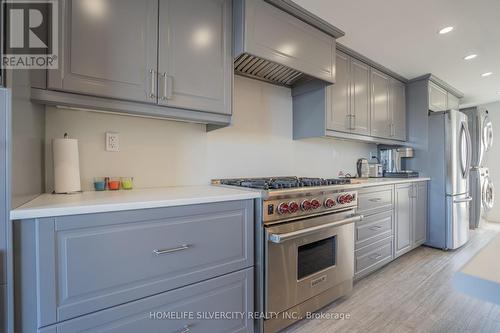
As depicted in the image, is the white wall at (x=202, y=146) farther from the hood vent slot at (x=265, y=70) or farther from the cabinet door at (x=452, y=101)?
the cabinet door at (x=452, y=101)

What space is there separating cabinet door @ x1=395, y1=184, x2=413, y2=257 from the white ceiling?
144 centimetres

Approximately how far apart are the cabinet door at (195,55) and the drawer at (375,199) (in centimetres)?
146

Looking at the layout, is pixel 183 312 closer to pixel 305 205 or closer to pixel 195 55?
pixel 305 205

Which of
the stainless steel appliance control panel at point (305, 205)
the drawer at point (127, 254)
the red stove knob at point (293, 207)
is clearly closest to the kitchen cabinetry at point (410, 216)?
the stainless steel appliance control panel at point (305, 205)

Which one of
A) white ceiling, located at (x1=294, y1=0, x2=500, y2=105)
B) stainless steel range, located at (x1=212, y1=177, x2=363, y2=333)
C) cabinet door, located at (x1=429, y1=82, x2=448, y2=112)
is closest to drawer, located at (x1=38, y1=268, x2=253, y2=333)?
stainless steel range, located at (x1=212, y1=177, x2=363, y2=333)

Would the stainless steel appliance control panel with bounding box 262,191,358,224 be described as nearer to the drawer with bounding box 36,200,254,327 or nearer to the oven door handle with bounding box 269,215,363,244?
the oven door handle with bounding box 269,215,363,244

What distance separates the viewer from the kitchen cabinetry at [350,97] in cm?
243

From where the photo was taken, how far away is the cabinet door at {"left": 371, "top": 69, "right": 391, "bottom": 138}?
291 centimetres

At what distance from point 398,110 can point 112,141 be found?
3.40 meters

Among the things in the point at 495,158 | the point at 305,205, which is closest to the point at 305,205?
the point at 305,205

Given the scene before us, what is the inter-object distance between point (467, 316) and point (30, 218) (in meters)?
2.67

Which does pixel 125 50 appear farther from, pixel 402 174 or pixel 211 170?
pixel 402 174

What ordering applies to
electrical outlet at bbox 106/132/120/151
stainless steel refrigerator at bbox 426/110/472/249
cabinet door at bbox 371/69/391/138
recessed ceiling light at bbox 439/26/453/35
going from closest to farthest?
electrical outlet at bbox 106/132/120/151, recessed ceiling light at bbox 439/26/453/35, cabinet door at bbox 371/69/391/138, stainless steel refrigerator at bbox 426/110/472/249

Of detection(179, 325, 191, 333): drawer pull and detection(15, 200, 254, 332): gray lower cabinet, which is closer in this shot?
detection(15, 200, 254, 332): gray lower cabinet
